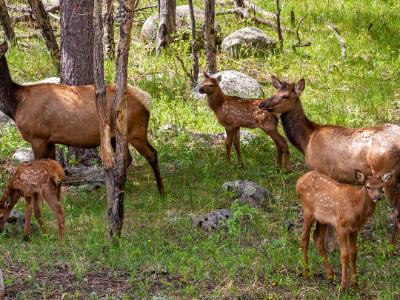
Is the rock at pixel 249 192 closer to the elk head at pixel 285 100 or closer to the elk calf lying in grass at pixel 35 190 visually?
the elk head at pixel 285 100

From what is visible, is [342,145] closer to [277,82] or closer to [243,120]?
[277,82]

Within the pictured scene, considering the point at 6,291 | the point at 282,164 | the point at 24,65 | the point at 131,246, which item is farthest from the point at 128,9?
the point at 24,65

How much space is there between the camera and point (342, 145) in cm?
1036

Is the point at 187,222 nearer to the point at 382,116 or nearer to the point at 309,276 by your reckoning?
the point at 309,276

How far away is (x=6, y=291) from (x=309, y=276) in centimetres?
295

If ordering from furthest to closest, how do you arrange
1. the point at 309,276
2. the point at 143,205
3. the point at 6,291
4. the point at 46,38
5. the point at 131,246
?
the point at 46,38
the point at 143,205
the point at 131,246
the point at 309,276
the point at 6,291

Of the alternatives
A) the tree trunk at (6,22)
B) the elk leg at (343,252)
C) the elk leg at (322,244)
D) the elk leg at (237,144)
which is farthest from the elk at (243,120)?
the tree trunk at (6,22)

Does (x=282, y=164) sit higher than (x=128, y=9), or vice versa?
(x=128, y=9)

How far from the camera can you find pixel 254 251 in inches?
360

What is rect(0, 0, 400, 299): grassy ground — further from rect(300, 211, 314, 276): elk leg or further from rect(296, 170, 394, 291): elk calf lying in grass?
rect(296, 170, 394, 291): elk calf lying in grass

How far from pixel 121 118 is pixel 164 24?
9311mm

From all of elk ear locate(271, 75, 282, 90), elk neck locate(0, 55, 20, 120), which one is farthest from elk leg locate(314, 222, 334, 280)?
elk neck locate(0, 55, 20, 120)

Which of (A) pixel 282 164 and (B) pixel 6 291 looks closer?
(B) pixel 6 291

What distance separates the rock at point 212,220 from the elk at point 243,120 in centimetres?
266
